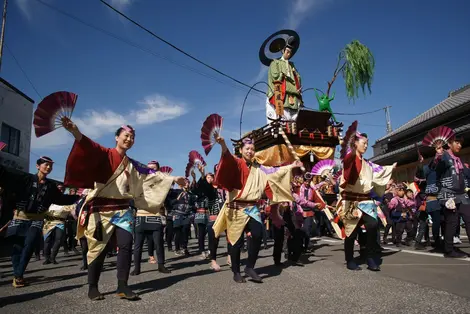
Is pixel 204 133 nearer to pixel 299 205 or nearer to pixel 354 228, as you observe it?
pixel 354 228

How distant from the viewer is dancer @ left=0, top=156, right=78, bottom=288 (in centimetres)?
532

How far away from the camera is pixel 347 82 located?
20656 mm

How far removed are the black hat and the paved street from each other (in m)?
16.2

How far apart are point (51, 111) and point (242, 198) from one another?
2662mm

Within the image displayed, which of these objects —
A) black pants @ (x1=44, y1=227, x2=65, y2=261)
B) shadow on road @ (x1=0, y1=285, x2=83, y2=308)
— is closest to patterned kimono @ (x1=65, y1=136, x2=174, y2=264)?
shadow on road @ (x1=0, y1=285, x2=83, y2=308)

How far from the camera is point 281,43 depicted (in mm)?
19922

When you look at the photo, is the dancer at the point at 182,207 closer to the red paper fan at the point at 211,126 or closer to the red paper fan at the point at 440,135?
the red paper fan at the point at 211,126

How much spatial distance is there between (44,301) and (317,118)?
16.3m

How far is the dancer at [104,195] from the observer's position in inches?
153

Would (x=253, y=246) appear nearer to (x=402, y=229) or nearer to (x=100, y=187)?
(x=100, y=187)

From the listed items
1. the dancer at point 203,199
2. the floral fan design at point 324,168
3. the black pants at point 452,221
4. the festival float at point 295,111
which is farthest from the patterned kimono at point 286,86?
the black pants at point 452,221

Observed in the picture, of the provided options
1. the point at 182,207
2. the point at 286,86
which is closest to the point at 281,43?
the point at 286,86

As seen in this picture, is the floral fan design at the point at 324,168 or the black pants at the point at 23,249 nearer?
the black pants at the point at 23,249

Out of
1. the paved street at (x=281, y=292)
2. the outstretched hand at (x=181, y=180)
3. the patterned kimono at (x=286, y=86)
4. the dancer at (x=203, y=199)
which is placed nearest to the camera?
the paved street at (x=281, y=292)
